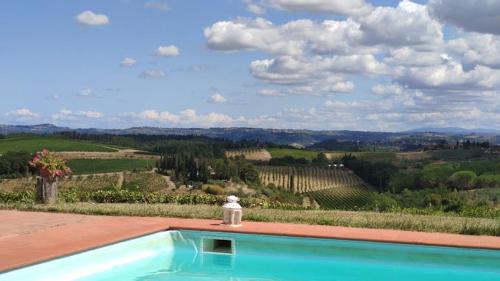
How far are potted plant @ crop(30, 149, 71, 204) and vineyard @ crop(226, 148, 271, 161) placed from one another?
9222cm

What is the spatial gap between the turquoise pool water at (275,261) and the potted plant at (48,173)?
4368mm

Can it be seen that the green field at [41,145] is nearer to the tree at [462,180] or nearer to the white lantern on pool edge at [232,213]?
the tree at [462,180]

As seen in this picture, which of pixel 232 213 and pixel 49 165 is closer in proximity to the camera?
pixel 232 213

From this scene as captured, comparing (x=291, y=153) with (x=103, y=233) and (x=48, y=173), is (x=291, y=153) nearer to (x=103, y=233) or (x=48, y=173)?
(x=48, y=173)

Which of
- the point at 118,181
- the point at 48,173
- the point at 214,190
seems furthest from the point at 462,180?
the point at 48,173

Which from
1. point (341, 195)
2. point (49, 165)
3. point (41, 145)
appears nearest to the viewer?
point (49, 165)

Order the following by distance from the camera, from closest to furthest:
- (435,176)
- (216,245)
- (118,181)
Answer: (216,245), (435,176), (118,181)

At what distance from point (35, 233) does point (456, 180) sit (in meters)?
63.8

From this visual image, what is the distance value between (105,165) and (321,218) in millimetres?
78440

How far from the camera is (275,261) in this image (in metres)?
8.66

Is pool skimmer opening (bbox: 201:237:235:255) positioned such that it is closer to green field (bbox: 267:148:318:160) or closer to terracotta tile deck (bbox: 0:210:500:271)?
terracotta tile deck (bbox: 0:210:500:271)

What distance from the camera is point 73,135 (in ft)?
388

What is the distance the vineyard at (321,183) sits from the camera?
256 feet

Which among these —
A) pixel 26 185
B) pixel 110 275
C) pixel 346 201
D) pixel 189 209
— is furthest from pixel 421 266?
pixel 346 201
